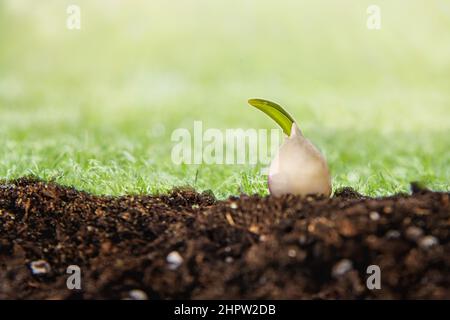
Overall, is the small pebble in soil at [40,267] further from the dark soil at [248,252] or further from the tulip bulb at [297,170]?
the tulip bulb at [297,170]

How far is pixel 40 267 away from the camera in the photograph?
344cm

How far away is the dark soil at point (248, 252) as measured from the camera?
9.73ft

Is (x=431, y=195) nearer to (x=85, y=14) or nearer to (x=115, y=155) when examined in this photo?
(x=115, y=155)

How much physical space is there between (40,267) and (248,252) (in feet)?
3.32

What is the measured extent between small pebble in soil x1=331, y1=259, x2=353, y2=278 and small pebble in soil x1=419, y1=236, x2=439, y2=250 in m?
0.31

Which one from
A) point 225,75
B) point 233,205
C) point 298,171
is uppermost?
point 225,75

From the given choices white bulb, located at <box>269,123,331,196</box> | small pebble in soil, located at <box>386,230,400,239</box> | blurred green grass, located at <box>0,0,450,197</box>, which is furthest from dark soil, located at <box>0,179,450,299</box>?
blurred green grass, located at <box>0,0,450,197</box>

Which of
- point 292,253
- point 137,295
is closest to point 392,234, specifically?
point 292,253

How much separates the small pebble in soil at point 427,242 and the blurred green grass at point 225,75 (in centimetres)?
336

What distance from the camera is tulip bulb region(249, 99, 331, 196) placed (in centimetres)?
382

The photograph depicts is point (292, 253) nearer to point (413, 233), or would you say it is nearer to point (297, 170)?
point (413, 233)

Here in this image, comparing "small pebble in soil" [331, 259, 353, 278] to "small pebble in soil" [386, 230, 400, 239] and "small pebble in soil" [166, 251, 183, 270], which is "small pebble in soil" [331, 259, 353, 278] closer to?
"small pebble in soil" [386, 230, 400, 239]

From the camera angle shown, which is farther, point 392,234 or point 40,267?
point 40,267

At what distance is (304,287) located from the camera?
2.96 meters
